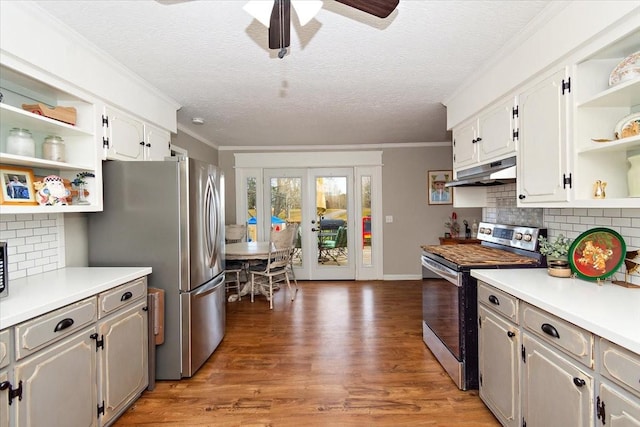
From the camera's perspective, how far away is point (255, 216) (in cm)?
555

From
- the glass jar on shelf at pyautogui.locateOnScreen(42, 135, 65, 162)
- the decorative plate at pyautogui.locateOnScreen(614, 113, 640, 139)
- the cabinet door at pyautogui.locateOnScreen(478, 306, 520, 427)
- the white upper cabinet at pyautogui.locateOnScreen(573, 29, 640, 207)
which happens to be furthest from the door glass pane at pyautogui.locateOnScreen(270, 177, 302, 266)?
the decorative plate at pyautogui.locateOnScreen(614, 113, 640, 139)

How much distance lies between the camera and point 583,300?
137 centimetres

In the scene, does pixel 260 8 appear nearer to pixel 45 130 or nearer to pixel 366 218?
pixel 45 130

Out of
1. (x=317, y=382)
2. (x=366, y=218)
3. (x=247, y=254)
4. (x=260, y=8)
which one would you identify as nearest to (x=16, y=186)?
(x=260, y=8)

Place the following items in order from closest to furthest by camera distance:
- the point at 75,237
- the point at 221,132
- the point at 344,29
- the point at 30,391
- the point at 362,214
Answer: the point at 30,391 < the point at 344,29 < the point at 75,237 < the point at 221,132 < the point at 362,214

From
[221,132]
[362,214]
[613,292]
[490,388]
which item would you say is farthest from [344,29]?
[362,214]

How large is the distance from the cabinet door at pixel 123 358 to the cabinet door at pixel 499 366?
2.17m

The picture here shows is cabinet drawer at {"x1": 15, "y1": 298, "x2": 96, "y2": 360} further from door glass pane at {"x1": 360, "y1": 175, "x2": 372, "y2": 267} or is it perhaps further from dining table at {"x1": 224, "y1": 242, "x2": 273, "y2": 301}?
door glass pane at {"x1": 360, "y1": 175, "x2": 372, "y2": 267}

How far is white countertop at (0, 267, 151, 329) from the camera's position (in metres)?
1.32

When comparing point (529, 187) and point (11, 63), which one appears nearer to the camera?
point (11, 63)

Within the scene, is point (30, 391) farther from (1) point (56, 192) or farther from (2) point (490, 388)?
(2) point (490, 388)

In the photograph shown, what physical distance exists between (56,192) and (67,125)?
1.33 feet

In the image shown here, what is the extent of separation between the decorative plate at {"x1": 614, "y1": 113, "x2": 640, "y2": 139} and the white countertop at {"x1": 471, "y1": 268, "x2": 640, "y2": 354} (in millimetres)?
737

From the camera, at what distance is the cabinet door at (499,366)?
165 centimetres
